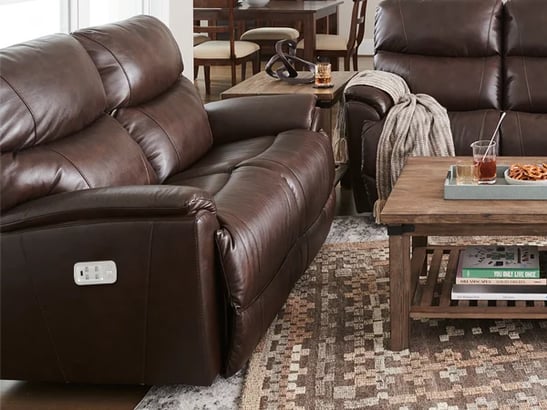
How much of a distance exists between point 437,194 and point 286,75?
223 centimetres

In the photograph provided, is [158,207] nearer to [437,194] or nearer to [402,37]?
[437,194]

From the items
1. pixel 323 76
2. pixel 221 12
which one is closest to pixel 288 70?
pixel 323 76

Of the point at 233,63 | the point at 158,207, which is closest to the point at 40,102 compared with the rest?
the point at 158,207

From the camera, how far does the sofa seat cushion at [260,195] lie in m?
2.74

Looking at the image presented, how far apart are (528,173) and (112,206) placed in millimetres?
1271

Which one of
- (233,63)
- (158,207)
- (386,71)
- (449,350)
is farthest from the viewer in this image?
(233,63)

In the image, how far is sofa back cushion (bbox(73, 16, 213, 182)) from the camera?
11.5ft

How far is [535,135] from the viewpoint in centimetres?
455

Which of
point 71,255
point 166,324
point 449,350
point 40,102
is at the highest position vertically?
point 40,102

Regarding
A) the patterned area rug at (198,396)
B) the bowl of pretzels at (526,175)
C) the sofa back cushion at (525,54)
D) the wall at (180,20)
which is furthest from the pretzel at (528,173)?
the wall at (180,20)

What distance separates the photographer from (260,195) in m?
3.07

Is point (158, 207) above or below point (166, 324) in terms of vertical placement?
above

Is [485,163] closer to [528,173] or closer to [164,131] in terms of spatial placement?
[528,173]

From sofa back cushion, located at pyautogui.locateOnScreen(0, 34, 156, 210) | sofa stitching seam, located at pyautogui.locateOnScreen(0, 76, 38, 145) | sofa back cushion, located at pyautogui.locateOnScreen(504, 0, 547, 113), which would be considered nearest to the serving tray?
sofa back cushion, located at pyautogui.locateOnScreen(0, 34, 156, 210)
